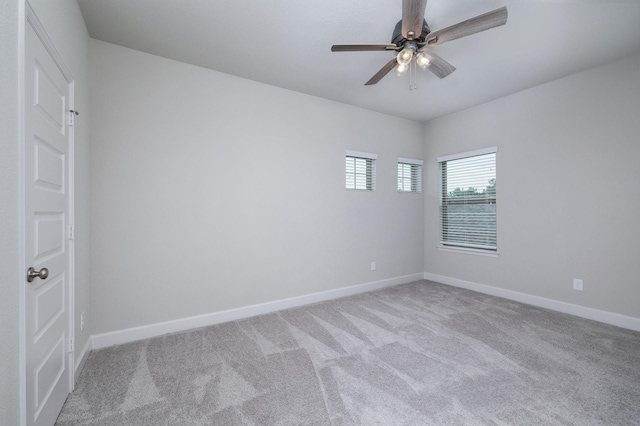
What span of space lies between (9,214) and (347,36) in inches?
103

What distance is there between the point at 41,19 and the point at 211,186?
1763mm

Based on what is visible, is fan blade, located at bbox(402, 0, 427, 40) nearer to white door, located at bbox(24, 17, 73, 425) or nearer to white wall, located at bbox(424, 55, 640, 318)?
white door, located at bbox(24, 17, 73, 425)

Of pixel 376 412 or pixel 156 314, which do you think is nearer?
pixel 376 412

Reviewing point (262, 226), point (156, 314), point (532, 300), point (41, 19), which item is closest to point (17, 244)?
point (41, 19)

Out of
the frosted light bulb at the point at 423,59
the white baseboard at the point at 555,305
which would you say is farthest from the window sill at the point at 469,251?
the frosted light bulb at the point at 423,59

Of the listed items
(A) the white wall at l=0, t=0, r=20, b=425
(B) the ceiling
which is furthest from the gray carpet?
(B) the ceiling

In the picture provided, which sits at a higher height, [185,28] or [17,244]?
[185,28]

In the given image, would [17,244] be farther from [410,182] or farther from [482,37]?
[410,182]

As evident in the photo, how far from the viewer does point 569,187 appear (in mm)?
3244

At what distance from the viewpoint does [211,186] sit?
300cm

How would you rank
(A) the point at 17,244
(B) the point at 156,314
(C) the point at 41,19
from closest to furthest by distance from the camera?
(A) the point at 17,244
(C) the point at 41,19
(B) the point at 156,314

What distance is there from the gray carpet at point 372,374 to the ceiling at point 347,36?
9.42 ft

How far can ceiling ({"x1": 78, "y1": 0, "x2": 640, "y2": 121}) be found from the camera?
6.91ft

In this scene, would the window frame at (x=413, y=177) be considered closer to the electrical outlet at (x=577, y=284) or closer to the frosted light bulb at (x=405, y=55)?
the electrical outlet at (x=577, y=284)
